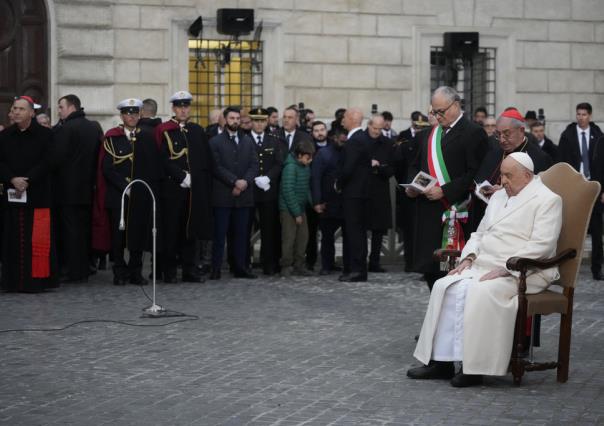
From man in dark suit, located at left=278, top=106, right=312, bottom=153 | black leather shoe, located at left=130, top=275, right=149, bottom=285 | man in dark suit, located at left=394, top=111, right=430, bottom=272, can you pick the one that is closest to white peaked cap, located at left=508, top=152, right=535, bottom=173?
man in dark suit, located at left=394, top=111, right=430, bottom=272

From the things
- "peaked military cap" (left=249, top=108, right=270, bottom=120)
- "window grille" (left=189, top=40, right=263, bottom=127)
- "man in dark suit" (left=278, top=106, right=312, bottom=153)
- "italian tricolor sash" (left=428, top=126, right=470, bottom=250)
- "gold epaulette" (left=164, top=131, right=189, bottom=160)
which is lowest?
"italian tricolor sash" (left=428, top=126, right=470, bottom=250)

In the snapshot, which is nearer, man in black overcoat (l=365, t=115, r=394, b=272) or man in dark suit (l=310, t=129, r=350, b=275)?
man in black overcoat (l=365, t=115, r=394, b=272)

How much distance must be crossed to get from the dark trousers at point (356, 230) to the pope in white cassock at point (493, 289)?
6.45 metres

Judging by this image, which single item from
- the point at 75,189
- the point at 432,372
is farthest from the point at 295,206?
the point at 432,372

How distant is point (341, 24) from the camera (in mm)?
23156

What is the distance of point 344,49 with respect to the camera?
23203 mm

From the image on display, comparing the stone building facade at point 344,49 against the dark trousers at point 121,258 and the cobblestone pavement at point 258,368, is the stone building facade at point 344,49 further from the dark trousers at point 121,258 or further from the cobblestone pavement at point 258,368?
→ the cobblestone pavement at point 258,368

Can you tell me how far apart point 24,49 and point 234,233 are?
706cm

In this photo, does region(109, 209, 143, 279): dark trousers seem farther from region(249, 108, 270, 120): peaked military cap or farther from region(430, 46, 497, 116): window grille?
region(430, 46, 497, 116): window grille

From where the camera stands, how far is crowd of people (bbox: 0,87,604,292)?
14875mm

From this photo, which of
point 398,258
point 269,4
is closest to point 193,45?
point 269,4

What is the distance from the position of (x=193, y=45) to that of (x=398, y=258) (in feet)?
20.4

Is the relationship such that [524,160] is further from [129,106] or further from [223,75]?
[223,75]

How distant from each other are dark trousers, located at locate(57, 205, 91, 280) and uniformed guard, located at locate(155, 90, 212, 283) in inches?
36.6
